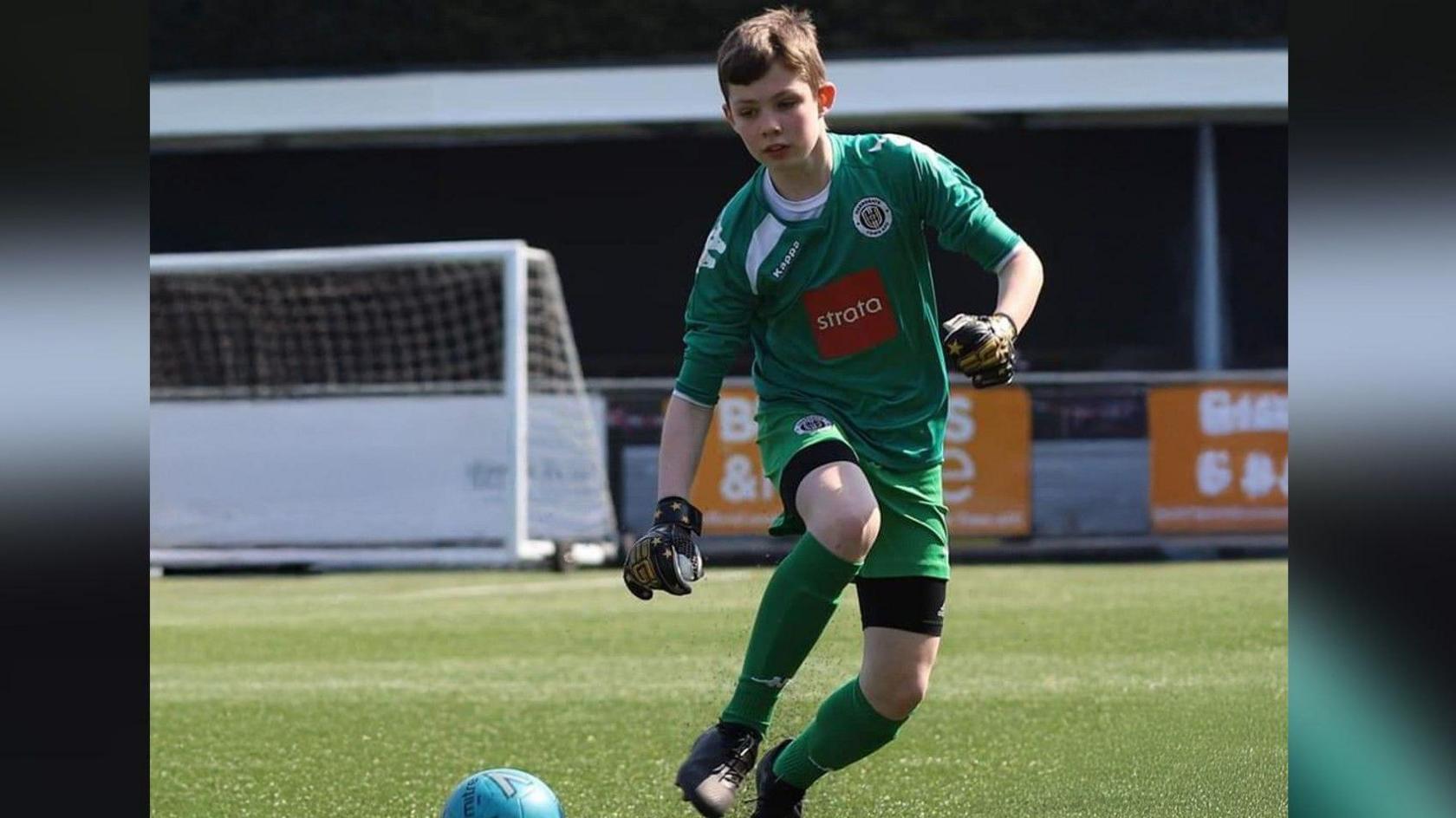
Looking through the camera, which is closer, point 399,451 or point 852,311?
point 852,311

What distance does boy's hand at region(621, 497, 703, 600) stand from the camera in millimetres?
4004

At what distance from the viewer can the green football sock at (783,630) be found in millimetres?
4215

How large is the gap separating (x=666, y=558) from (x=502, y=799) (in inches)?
22.2

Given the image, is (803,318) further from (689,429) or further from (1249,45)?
(1249,45)

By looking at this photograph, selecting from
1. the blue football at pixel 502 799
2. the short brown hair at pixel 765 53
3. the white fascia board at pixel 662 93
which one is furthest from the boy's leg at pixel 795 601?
the white fascia board at pixel 662 93

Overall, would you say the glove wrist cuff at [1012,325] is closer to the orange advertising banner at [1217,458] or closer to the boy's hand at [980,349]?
the boy's hand at [980,349]

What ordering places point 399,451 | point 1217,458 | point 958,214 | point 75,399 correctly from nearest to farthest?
1. point 75,399
2. point 958,214
3. point 1217,458
4. point 399,451

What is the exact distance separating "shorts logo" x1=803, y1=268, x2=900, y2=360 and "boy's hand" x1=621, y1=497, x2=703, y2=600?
0.51 m

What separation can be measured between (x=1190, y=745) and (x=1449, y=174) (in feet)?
14.9

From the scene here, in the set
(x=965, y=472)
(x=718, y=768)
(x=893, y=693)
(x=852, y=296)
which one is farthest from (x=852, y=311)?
(x=965, y=472)

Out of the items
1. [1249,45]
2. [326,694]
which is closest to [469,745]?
[326,694]

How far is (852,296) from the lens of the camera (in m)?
4.35

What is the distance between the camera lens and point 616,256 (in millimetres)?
26656

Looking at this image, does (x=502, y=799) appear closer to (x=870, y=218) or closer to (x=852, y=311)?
(x=852, y=311)
